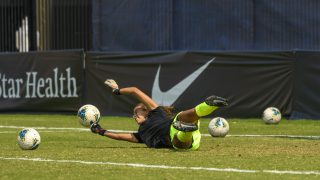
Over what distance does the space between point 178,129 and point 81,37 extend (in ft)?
57.7

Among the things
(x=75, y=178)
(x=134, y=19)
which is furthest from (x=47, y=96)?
(x=75, y=178)

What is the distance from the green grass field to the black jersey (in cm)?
22

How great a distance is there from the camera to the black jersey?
12.7m

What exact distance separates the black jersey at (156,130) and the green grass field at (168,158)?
0.22 metres

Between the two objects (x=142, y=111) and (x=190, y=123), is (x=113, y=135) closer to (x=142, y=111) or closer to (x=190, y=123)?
(x=142, y=111)

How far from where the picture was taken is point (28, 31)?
29.9 m

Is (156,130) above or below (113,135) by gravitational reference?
above

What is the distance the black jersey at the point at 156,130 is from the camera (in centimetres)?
1266

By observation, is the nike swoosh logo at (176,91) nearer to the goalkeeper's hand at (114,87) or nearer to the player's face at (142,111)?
the goalkeeper's hand at (114,87)

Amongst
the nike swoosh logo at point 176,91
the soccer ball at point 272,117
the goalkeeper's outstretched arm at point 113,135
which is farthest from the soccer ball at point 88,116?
the nike swoosh logo at point 176,91

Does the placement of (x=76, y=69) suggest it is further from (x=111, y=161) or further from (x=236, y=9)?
(x=111, y=161)

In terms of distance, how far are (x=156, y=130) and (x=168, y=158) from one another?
1678 mm

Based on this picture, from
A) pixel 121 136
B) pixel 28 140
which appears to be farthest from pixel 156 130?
pixel 28 140

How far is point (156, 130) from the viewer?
42.0 feet
